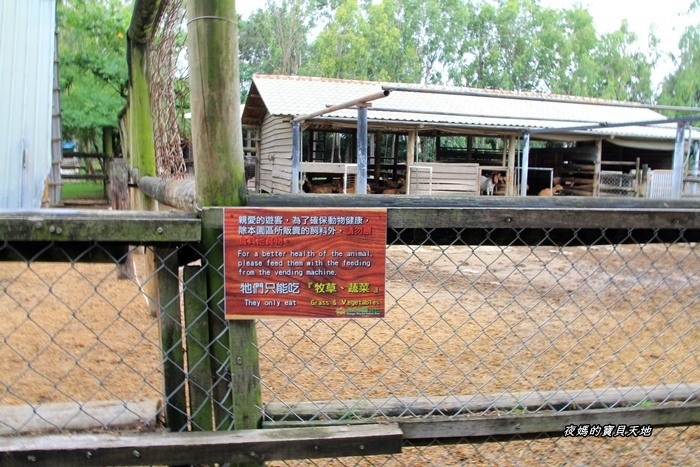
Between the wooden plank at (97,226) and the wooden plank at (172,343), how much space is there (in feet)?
0.42

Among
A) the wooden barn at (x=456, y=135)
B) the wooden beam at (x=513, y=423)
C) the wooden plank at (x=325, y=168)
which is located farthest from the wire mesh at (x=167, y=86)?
the wooden plank at (x=325, y=168)

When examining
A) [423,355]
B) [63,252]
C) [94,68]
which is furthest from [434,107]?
[63,252]

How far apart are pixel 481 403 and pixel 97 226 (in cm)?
131

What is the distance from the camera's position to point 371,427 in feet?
5.66

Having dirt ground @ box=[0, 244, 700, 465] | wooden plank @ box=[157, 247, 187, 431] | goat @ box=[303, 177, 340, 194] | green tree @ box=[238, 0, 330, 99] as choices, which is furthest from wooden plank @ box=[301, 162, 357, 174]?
green tree @ box=[238, 0, 330, 99]

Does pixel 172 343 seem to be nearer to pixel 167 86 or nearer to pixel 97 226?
pixel 97 226

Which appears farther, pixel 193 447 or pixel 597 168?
pixel 597 168

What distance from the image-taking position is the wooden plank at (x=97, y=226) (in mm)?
1483

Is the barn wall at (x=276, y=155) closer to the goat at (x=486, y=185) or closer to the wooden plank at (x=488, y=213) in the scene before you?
the goat at (x=486, y=185)

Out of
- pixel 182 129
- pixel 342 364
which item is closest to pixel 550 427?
pixel 342 364

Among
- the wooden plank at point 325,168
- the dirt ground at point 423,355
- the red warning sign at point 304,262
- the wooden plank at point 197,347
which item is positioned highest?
the wooden plank at point 325,168

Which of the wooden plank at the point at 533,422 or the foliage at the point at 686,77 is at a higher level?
the foliage at the point at 686,77

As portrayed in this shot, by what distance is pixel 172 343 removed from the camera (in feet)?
5.75

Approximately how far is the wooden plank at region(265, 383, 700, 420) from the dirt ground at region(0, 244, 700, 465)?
0.27m
